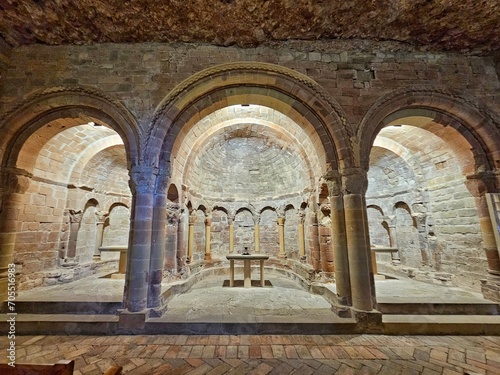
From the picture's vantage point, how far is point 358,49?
499 cm

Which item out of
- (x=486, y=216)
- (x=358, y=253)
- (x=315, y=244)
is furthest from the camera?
(x=315, y=244)

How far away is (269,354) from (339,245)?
7.65ft

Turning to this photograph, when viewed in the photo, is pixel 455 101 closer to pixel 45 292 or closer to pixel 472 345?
pixel 472 345

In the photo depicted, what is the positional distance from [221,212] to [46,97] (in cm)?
662

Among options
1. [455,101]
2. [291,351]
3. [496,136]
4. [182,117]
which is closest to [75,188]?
[182,117]

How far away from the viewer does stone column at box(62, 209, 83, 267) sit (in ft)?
22.9

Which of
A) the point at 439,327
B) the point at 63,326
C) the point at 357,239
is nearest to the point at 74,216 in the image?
the point at 63,326

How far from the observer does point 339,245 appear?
449cm

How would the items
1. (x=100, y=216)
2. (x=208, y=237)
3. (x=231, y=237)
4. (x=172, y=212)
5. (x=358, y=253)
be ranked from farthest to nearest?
(x=231, y=237) < (x=208, y=237) < (x=100, y=216) < (x=172, y=212) < (x=358, y=253)

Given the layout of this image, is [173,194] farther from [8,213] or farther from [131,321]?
[8,213]

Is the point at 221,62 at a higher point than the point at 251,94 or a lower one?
higher

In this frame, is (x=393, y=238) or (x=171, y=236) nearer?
(x=171, y=236)

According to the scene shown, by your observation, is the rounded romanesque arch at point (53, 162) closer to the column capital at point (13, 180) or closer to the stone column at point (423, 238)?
the column capital at point (13, 180)

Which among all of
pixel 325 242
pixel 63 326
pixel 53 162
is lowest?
pixel 63 326
